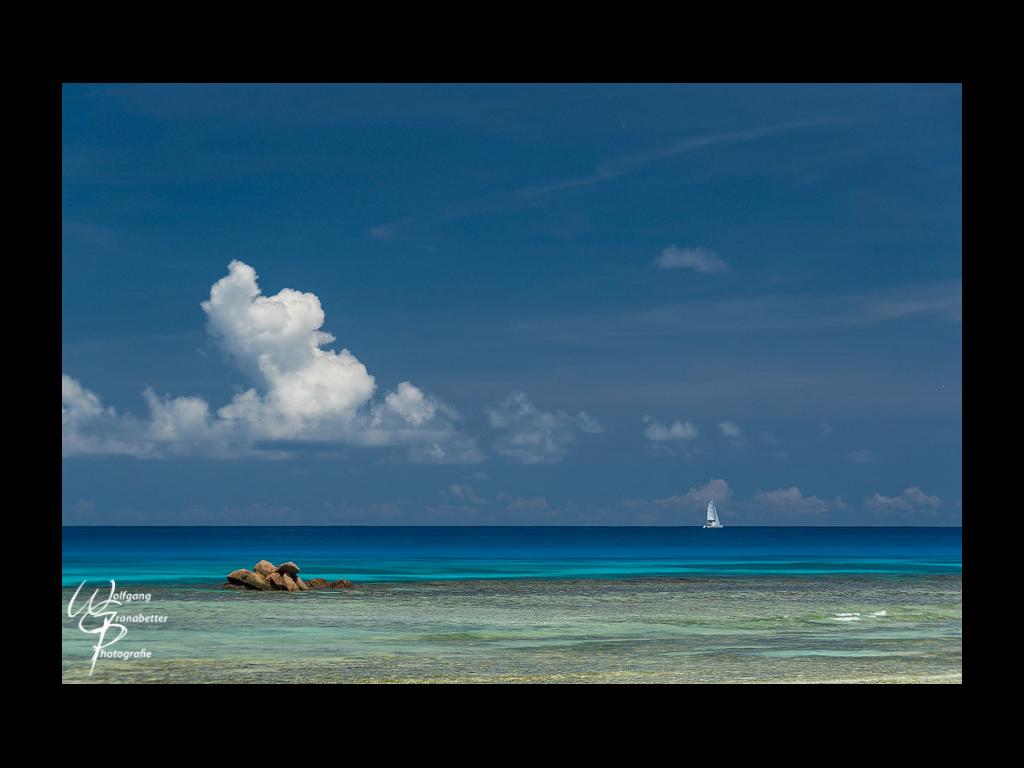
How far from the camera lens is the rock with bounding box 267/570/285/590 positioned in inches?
1161

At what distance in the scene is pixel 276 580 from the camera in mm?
29609

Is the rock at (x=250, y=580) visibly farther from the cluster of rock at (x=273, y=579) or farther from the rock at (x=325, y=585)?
the rock at (x=325, y=585)

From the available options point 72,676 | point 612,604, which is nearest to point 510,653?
point 72,676

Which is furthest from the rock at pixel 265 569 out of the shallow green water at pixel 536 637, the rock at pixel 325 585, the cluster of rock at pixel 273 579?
the rock at pixel 325 585

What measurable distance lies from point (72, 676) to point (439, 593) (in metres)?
18.4

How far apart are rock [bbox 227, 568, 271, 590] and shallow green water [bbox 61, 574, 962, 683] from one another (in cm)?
62

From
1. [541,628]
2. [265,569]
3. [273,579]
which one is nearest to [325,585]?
[265,569]

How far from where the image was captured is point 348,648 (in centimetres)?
1897
